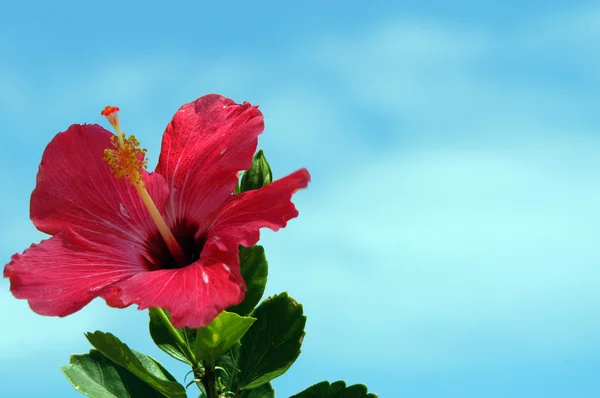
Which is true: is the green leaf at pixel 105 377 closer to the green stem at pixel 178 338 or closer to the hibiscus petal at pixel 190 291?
the green stem at pixel 178 338

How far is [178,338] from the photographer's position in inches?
81.7

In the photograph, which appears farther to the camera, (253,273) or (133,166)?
(253,273)

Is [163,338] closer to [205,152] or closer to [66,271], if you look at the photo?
[66,271]

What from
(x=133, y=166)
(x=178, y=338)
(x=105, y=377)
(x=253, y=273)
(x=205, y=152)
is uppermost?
(x=205, y=152)

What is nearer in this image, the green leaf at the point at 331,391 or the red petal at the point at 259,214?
the red petal at the point at 259,214

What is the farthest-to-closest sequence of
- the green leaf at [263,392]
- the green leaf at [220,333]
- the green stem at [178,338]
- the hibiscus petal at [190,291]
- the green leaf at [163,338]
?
the green leaf at [263,392]
the green leaf at [163,338]
the green stem at [178,338]
the green leaf at [220,333]
the hibiscus petal at [190,291]

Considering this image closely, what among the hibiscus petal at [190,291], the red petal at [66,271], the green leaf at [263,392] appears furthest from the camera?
the green leaf at [263,392]

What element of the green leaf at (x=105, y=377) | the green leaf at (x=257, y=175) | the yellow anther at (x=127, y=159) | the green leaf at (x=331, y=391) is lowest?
the green leaf at (x=105, y=377)

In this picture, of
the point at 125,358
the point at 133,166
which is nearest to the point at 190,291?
the point at 125,358

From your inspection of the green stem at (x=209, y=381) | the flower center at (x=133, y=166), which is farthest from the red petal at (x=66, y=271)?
the green stem at (x=209, y=381)

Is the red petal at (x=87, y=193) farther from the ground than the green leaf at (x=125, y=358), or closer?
farther from the ground

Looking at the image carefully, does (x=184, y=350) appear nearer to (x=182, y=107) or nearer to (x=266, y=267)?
(x=266, y=267)

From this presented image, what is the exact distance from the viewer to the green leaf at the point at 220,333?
1.93 metres

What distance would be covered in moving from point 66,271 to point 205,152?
0.49 metres
